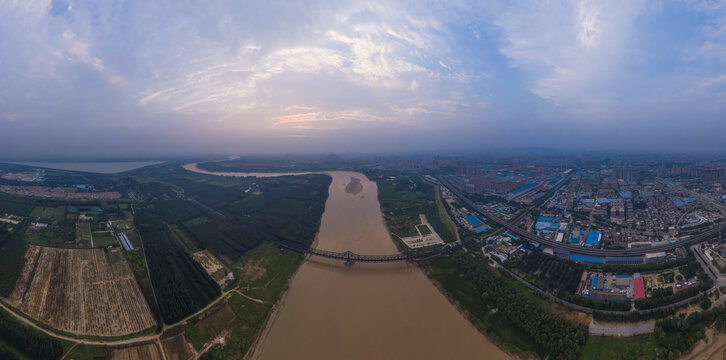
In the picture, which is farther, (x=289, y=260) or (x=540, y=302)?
(x=289, y=260)

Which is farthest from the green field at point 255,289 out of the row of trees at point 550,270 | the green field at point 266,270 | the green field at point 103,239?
the row of trees at point 550,270

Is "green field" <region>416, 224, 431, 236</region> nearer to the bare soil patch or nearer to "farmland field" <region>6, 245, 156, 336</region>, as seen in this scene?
Result: the bare soil patch

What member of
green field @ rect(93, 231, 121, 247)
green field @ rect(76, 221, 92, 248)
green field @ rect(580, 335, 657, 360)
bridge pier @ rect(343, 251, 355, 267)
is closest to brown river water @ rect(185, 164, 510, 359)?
bridge pier @ rect(343, 251, 355, 267)

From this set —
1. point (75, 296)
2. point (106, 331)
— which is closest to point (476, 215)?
point (106, 331)

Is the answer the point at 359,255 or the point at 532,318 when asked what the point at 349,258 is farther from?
the point at 532,318

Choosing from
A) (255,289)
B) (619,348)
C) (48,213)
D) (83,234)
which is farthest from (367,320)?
(48,213)

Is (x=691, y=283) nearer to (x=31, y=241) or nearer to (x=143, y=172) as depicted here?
(x=31, y=241)
